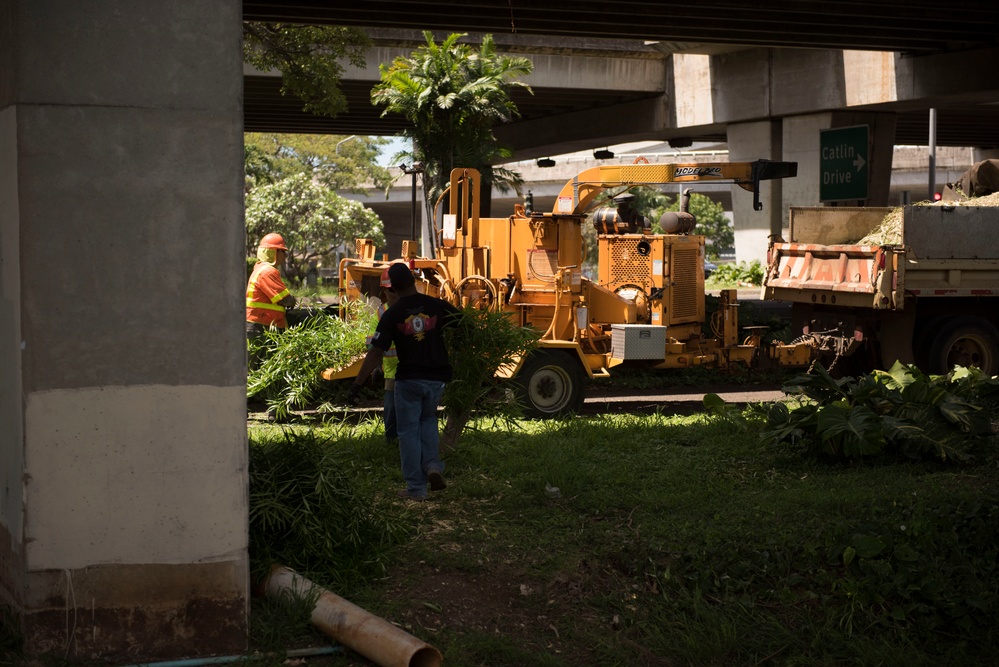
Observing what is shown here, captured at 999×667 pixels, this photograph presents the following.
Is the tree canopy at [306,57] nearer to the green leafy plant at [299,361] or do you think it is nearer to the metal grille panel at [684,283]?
the metal grille panel at [684,283]

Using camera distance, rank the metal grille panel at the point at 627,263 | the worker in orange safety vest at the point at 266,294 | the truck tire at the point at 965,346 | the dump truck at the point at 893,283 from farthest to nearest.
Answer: the truck tire at the point at 965,346 < the dump truck at the point at 893,283 < the metal grille panel at the point at 627,263 < the worker in orange safety vest at the point at 266,294

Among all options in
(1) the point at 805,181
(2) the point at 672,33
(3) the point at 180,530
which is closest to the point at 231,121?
(3) the point at 180,530

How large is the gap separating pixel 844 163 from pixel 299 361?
15.2 metres

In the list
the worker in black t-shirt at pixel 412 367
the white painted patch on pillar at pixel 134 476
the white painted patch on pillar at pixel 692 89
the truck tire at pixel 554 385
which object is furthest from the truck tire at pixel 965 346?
the white painted patch on pillar at pixel 692 89

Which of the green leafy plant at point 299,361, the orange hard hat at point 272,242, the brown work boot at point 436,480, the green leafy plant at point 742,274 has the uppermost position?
the orange hard hat at point 272,242

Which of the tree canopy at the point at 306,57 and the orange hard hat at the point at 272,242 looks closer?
the orange hard hat at the point at 272,242

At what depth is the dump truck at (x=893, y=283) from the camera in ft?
43.7

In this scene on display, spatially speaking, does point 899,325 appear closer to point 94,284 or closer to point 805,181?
point 94,284

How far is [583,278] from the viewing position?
12.6 m

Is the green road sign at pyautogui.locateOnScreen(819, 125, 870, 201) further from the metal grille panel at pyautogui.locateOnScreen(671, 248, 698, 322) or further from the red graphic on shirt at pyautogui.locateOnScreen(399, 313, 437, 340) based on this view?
the red graphic on shirt at pyautogui.locateOnScreen(399, 313, 437, 340)

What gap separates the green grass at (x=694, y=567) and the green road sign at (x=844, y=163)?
48.7ft

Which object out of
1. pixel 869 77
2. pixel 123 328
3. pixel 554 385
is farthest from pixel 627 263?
pixel 869 77

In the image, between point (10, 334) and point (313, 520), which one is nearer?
point (10, 334)

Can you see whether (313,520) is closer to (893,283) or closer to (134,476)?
(134,476)
